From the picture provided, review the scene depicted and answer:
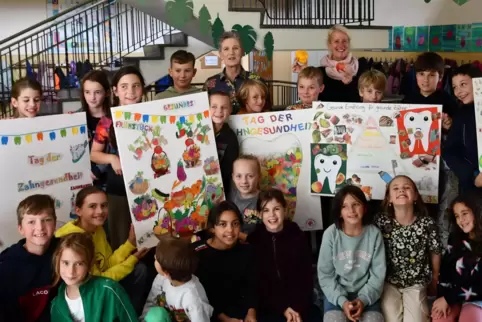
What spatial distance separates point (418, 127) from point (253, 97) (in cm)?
91

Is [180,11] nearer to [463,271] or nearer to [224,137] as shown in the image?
[224,137]

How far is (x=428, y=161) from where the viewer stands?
340cm

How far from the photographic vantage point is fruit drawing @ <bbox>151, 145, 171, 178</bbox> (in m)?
3.22

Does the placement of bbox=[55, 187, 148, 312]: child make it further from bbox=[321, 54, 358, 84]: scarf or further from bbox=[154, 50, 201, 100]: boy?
bbox=[321, 54, 358, 84]: scarf

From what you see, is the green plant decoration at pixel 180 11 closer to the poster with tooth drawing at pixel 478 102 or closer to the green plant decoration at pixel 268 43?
the green plant decoration at pixel 268 43

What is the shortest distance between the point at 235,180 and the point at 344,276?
746 millimetres

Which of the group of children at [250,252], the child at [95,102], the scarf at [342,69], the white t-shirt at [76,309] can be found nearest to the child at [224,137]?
the group of children at [250,252]

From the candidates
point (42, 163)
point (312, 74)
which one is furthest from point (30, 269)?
point (312, 74)

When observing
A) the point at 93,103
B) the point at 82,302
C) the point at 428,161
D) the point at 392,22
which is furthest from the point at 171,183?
the point at 392,22

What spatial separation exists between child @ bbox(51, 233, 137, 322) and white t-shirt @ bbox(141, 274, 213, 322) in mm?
210

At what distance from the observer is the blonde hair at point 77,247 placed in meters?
2.56

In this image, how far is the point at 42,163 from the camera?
3182 mm

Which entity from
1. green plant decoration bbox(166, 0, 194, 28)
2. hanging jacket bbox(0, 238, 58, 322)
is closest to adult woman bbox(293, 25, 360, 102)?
hanging jacket bbox(0, 238, 58, 322)

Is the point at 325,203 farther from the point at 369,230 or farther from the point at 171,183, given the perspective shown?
the point at 171,183
